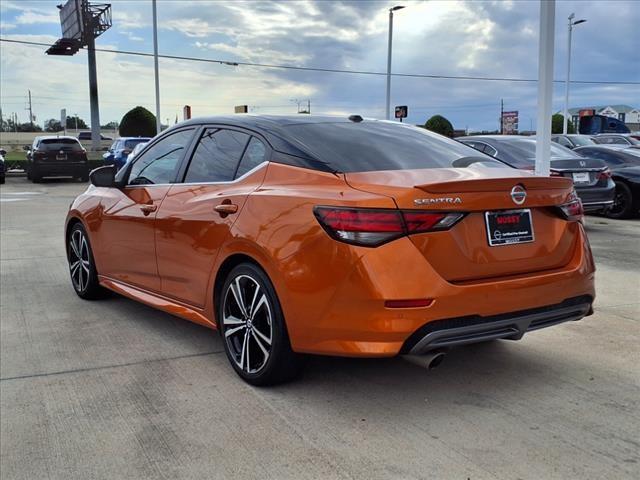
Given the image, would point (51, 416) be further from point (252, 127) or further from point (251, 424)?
point (252, 127)

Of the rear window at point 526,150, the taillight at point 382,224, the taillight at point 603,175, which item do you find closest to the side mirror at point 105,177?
the taillight at point 382,224

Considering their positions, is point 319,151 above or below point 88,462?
above

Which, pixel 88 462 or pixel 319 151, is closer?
pixel 88 462

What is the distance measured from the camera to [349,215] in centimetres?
309

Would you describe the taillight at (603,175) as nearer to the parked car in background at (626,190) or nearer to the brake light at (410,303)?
the parked car in background at (626,190)

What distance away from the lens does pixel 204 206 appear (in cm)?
405

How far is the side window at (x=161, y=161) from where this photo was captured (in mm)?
4660

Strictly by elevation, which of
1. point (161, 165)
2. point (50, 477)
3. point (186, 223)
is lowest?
point (50, 477)

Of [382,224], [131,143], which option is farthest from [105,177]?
[131,143]

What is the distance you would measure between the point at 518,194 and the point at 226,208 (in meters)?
1.70

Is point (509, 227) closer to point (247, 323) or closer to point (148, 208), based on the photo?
point (247, 323)

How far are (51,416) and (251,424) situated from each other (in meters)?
1.12

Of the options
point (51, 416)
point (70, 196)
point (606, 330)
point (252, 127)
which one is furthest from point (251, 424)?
point (70, 196)

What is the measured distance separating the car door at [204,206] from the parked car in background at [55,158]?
2090 centimetres
